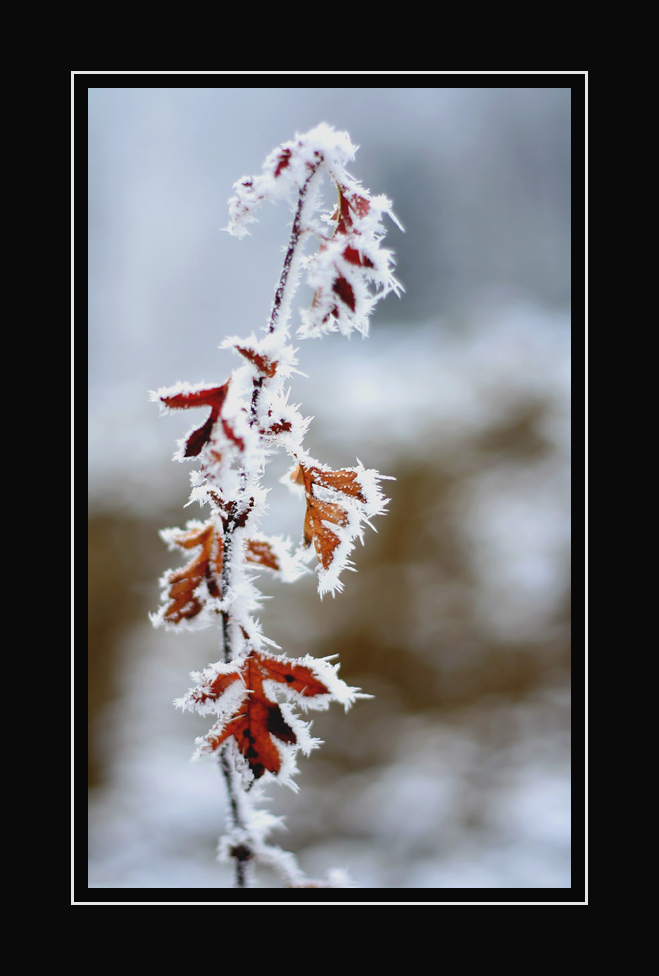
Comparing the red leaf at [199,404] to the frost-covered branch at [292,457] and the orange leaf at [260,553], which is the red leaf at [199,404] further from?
the orange leaf at [260,553]

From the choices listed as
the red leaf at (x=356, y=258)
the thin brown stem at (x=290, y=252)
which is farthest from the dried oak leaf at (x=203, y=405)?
the red leaf at (x=356, y=258)

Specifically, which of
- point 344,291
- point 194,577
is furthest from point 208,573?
point 344,291

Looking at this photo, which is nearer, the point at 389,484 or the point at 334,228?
the point at 334,228

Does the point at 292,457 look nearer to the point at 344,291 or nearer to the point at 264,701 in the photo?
the point at 344,291

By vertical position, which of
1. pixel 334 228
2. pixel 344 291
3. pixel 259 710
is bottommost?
pixel 259 710

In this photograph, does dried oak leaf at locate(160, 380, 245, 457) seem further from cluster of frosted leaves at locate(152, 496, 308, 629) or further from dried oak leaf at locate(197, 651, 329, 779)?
dried oak leaf at locate(197, 651, 329, 779)
